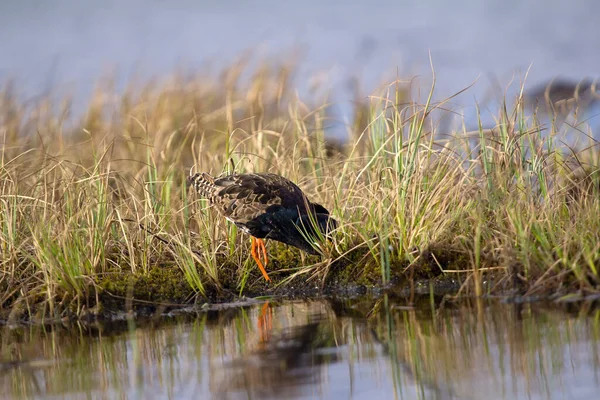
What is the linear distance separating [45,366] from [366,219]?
336 cm

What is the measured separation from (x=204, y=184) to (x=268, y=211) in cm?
104

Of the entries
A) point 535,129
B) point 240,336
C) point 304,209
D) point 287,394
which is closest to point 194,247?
point 304,209

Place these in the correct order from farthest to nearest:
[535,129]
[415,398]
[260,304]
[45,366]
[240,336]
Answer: [535,129] → [260,304] → [240,336] → [45,366] → [415,398]

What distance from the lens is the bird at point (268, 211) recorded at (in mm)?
8039

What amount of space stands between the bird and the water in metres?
0.99

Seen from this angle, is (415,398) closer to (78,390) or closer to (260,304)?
(78,390)

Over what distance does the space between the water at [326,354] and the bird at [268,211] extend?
99 centimetres

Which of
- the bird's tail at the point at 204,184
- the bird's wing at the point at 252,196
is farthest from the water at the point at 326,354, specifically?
the bird's tail at the point at 204,184

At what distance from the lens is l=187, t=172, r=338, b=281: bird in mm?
8039

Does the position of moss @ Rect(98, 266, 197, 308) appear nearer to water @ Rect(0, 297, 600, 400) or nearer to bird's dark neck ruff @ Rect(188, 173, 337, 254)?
water @ Rect(0, 297, 600, 400)

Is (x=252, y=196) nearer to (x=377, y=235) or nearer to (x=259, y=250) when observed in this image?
(x=259, y=250)

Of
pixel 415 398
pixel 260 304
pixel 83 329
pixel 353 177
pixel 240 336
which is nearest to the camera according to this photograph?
pixel 415 398

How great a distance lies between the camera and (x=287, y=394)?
15.8ft

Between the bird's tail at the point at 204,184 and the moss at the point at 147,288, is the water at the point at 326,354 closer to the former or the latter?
the moss at the point at 147,288
